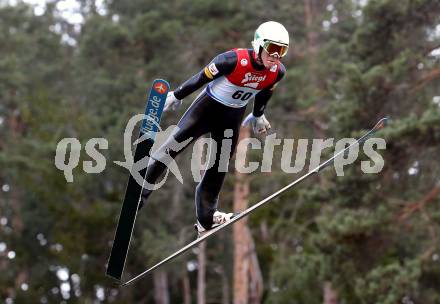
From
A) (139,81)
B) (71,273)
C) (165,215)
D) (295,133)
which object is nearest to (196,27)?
(139,81)

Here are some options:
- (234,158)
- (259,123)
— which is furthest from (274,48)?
(234,158)

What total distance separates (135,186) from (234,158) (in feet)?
48.9

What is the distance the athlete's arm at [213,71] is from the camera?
7.24 metres

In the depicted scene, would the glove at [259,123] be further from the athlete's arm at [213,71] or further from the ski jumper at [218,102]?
the athlete's arm at [213,71]

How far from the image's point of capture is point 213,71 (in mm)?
7238

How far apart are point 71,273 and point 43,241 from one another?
3245 millimetres

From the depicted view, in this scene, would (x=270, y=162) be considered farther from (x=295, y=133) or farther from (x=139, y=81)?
(x=139, y=81)

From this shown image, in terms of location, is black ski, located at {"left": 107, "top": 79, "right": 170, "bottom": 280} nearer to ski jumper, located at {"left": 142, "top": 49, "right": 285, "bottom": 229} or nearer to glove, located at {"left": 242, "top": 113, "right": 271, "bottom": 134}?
ski jumper, located at {"left": 142, "top": 49, "right": 285, "bottom": 229}

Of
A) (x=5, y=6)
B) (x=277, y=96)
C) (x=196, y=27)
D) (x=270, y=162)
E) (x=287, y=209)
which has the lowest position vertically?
(x=270, y=162)

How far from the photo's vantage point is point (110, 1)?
2747cm

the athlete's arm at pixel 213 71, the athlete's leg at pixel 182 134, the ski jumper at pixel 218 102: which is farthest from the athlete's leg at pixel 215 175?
the athlete's arm at pixel 213 71

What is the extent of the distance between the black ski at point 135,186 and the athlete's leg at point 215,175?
67 cm

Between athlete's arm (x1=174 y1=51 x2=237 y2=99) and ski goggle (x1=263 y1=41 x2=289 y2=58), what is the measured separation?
1.16 feet

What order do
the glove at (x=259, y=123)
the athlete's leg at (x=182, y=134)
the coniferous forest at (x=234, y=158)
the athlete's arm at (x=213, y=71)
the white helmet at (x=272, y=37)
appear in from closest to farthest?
the white helmet at (x=272, y=37), the athlete's arm at (x=213, y=71), the athlete's leg at (x=182, y=134), the glove at (x=259, y=123), the coniferous forest at (x=234, y=158)
